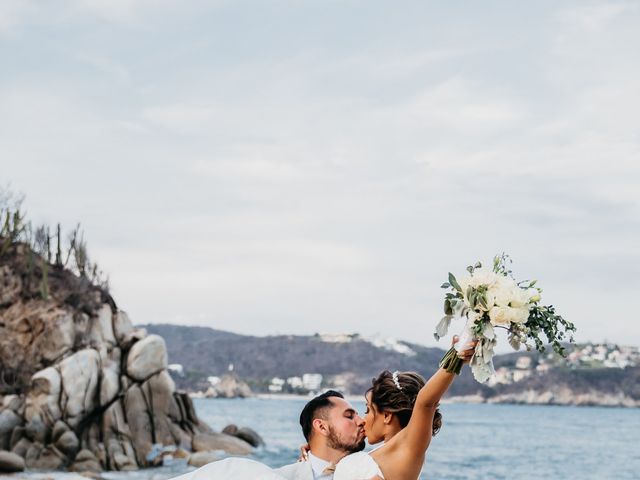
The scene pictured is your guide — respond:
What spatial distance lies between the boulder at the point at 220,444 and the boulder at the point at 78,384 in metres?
4.10

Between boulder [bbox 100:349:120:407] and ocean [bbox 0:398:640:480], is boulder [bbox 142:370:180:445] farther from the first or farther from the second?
A: ocean [bbox 0:398:640:480]

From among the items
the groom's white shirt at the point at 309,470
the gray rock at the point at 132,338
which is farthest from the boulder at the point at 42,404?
the groom's white shirt at the point at 309,470

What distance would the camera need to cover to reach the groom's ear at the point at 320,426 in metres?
5.11

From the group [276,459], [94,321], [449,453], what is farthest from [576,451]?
[94,321]

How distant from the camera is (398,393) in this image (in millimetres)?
4816

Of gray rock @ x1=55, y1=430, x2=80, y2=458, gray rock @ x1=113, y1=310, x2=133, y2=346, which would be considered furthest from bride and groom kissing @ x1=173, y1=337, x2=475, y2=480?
gray rock @ x1=113, y1=310, x2=133, y2=346

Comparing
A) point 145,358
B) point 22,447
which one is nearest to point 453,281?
point 22,447

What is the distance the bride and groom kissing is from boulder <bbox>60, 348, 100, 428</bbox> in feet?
76.7

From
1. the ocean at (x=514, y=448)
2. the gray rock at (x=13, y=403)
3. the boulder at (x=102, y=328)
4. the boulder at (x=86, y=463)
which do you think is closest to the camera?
the boulder at (x=86, y=463)

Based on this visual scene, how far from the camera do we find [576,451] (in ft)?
Answer: 217

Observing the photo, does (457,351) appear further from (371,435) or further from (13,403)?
(13,403)

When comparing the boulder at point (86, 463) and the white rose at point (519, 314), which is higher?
the white rose at point (519, 314)

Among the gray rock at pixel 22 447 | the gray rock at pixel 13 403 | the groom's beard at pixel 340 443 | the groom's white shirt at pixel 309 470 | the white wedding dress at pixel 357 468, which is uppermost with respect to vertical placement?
the groom's beard at pixel 340 443

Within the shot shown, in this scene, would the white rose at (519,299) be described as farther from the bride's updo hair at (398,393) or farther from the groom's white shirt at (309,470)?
the groom's white shirt at (309,470)
